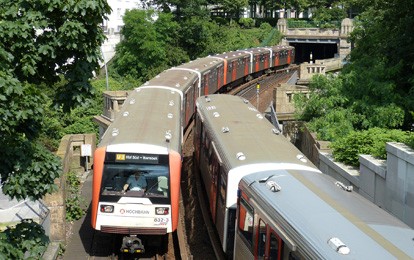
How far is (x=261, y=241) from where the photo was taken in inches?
402

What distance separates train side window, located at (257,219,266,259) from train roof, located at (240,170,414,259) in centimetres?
28

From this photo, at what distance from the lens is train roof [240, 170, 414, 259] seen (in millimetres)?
7793

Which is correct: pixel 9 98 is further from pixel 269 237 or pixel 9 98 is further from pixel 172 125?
pixel 172 125

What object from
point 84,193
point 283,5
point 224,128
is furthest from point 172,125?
point 283,5

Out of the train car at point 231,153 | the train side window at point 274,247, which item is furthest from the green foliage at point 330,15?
the train side window at point 274,247

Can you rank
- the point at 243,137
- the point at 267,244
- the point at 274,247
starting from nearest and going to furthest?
the point at 274,247
the point at 267,244
the point at 243,137

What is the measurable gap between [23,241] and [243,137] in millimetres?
6760

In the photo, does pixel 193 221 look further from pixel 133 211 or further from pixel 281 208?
pixel 281 208

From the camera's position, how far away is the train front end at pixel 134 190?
1452 cm

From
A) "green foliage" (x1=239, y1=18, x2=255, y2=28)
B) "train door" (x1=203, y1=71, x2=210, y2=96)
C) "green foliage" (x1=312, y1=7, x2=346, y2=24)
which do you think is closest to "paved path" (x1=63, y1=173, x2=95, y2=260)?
"train door" (x1=203, y1=71, x2=210, y2=96)

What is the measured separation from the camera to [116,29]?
63.8m

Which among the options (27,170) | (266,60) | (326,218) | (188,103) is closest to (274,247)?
(326,218)

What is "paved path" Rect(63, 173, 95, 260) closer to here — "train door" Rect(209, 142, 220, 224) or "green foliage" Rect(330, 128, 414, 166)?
"train door" Rect(209, 142, 220, 224)

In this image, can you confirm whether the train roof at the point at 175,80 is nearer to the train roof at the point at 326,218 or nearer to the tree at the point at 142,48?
Result: the train roof at the point at 326,218
